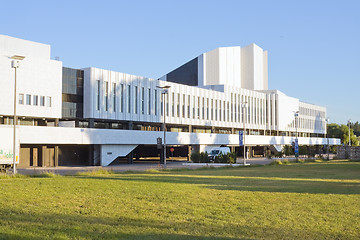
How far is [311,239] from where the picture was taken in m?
10.0

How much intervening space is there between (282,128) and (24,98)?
72903mm

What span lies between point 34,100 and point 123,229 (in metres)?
44.2

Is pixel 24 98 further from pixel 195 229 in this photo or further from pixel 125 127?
pixel 195 229

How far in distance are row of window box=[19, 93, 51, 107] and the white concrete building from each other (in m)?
0.12

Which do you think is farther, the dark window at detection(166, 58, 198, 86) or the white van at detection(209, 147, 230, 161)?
the dark window at detection(166, 58, 198, 86)

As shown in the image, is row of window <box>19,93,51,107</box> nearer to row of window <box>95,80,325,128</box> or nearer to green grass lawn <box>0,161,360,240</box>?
row of window <box>95,80,325,128</box>

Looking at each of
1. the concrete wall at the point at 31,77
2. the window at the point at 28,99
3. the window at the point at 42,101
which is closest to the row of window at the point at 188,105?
the concrete wall at the point at 31,77

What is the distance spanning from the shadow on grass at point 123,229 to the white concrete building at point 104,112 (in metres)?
28.2

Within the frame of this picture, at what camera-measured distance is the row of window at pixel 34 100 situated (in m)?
49.8

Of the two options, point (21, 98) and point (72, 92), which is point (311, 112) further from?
point (21, 98)

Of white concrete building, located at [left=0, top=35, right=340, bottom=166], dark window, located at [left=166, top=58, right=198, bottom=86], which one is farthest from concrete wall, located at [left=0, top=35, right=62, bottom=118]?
dark window, located at [left=166, top=58, right=198, bottom=86]

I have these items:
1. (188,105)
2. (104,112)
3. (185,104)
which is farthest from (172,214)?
(188,105)

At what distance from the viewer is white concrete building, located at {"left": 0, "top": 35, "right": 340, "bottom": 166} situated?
50.2 metres

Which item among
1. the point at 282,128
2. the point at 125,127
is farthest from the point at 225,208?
the point at 282,128
